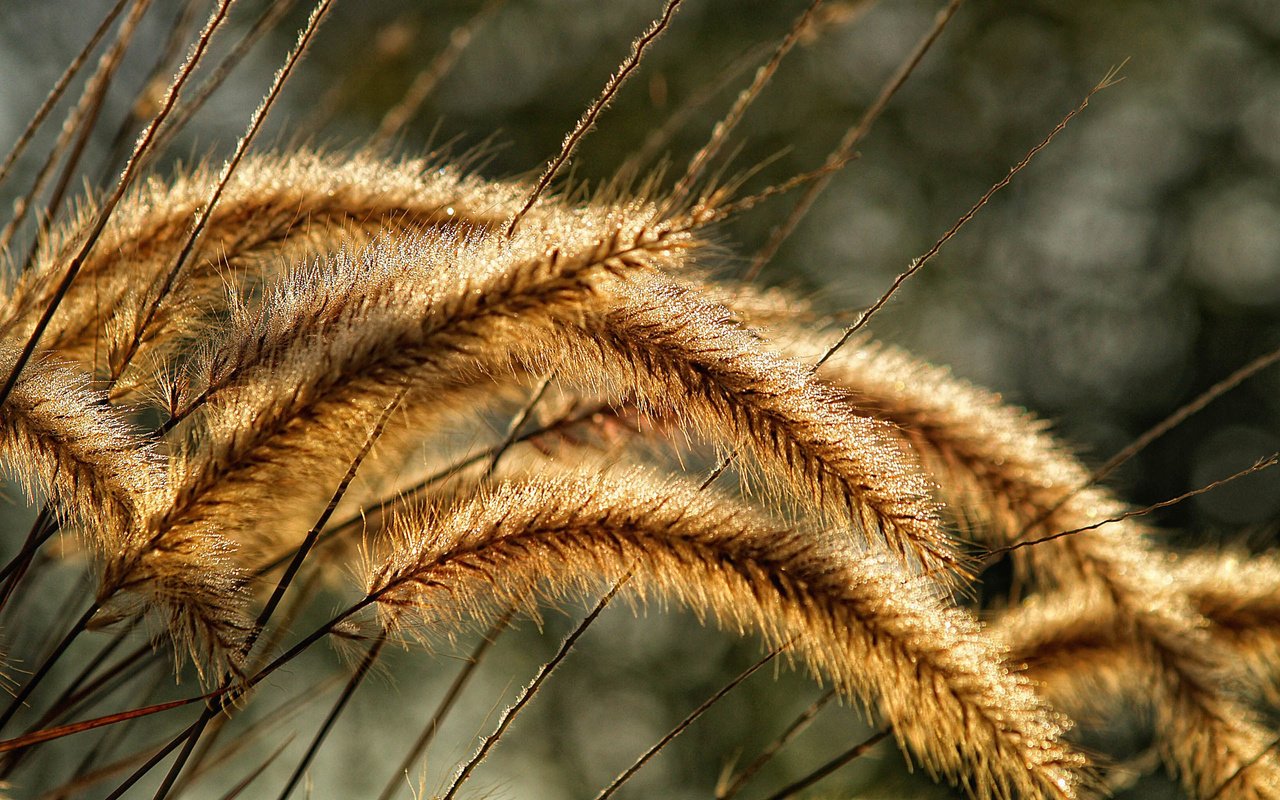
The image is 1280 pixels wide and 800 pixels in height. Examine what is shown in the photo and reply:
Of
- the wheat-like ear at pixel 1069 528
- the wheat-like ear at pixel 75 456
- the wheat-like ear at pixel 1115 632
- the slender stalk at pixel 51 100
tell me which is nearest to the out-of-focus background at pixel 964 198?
the wheat-like ear at pixel 1115 632

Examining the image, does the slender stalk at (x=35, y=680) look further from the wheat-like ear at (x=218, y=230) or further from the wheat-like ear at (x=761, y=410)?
the wheat-like ear at (x=761, y=410)

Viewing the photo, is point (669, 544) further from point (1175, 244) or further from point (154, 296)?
point (1175, 244)

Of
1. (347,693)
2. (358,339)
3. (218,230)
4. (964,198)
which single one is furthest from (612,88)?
(964,198)

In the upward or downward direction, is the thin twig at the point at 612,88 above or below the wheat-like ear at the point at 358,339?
above

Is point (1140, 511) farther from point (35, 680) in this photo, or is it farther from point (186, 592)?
point (35, 680)

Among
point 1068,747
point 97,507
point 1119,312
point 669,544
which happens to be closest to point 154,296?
point 97,507

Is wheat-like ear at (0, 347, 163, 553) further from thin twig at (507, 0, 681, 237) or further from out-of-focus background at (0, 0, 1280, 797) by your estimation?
out-of-focus background at (0, 0, 1280, 797)

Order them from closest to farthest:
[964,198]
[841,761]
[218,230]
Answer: [218,230]
[841,761]
[964,198]
